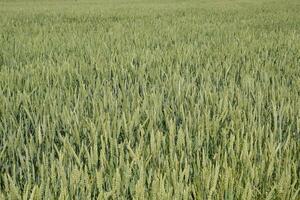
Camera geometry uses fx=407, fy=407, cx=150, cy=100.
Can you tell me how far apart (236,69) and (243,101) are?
1.07m

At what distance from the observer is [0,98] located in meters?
2.04

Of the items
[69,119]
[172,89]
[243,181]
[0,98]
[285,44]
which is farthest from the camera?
[285,44]

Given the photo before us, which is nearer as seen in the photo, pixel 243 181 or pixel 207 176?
pixel 207 176

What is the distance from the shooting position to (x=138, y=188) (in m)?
0.89

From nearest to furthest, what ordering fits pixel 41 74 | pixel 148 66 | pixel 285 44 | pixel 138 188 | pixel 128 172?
pixel 138 188 < pixel 128 172 < pixel 41 74 < pixel 148 66 < pixel 285 44

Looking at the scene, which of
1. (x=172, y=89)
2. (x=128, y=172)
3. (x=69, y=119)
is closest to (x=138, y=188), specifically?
(x=128, y=172)

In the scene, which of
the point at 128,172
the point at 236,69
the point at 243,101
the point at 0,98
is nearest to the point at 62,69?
the point at 0,98

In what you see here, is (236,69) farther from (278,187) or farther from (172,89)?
(278,187)

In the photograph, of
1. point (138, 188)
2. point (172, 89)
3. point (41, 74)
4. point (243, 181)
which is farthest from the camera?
point (41, 74)

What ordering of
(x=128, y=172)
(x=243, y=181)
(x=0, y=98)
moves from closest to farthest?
(x=128, y=172)
(x=243, y=181)
(x=0, y=98)

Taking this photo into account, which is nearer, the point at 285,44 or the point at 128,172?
the point at 128,172

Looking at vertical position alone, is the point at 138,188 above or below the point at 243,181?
above

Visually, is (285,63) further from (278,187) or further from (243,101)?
(278,187)

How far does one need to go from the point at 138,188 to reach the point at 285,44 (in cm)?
369
